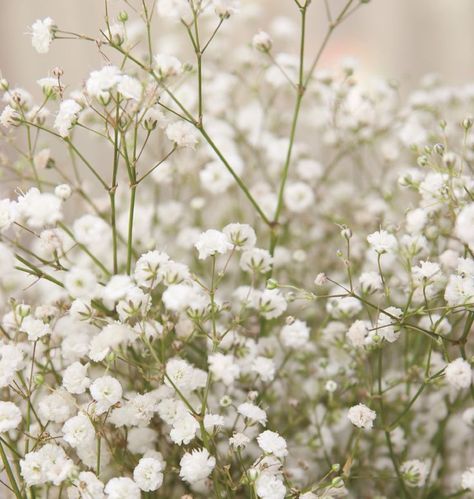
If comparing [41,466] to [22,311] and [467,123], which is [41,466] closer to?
[22,311]

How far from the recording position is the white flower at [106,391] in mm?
567

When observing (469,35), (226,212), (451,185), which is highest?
(469,35)

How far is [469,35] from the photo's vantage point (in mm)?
1562

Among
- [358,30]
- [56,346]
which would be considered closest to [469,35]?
[358,30]

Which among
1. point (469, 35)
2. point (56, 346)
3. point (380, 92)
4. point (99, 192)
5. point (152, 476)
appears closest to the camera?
point (152, 476)

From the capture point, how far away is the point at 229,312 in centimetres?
79

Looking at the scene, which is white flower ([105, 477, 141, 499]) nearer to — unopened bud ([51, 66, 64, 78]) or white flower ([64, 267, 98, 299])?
white flower ([64, 267, 98, 299])

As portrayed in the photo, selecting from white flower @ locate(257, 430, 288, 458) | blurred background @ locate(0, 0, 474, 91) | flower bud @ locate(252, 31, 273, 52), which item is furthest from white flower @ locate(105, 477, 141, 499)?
blurred background @ locate(0, 0, 474, 91)

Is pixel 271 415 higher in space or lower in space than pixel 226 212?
lower

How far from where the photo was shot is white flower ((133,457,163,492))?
57 cm

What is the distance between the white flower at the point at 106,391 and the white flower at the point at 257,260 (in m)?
0.17

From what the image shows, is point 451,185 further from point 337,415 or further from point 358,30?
point 358,30

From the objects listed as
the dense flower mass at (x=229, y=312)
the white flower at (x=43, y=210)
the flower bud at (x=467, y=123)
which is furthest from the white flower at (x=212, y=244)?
the flower bud at (x=467, y=123)

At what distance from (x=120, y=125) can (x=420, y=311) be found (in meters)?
0.29
